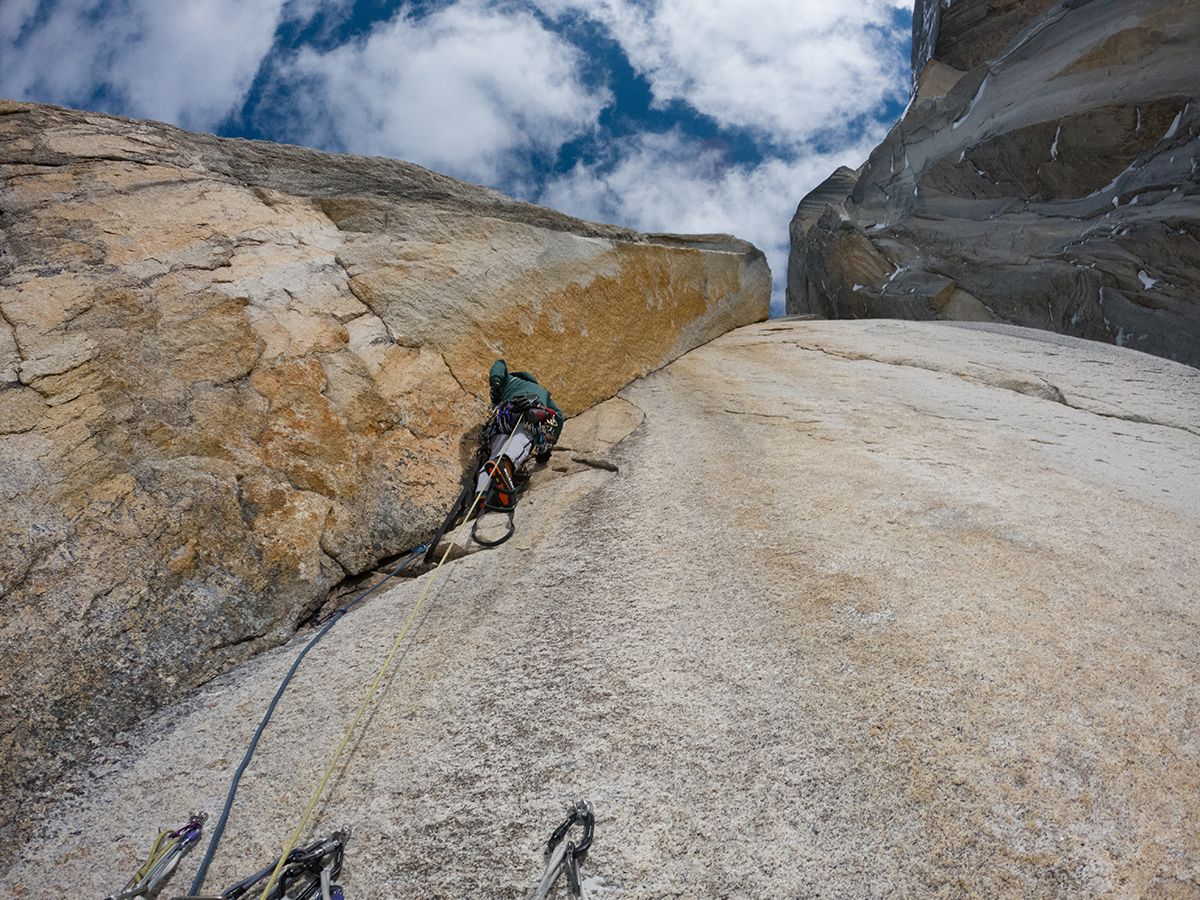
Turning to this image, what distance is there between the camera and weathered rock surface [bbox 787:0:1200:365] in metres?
7.88

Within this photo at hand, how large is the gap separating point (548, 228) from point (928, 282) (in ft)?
26.3

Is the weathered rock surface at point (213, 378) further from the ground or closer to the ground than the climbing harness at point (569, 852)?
further from the ground

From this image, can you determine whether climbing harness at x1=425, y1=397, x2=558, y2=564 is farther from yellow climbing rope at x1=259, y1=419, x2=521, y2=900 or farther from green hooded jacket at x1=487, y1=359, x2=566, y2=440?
yellow climbing rope at x1=259, y1=419, x2=521, y2=900

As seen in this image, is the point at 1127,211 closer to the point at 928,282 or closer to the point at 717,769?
the point at 928,282

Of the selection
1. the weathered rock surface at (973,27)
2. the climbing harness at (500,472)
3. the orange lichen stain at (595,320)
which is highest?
the weathered rock surface at (973,27)

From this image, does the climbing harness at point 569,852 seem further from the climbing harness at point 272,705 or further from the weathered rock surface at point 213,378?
the weathered rock surface at point 213,378

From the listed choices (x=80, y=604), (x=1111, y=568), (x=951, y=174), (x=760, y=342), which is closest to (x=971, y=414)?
(x=1111, y=568)

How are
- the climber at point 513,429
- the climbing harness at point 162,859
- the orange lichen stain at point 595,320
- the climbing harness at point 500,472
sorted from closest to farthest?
the climbing harness at point 162,859, the climbing harness at point 500,472, the climber at point 513,429, the orange lichen stain at point 595,320

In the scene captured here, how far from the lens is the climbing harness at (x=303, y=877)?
5.23 ft

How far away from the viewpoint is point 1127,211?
27.4 feet

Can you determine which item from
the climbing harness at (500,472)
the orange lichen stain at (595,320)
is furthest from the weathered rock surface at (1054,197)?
the climbing harness at (500,472)

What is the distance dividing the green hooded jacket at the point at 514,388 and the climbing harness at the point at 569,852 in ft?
9.45

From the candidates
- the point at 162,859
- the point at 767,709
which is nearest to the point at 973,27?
the point at 767,709

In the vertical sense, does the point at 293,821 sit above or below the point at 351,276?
below
